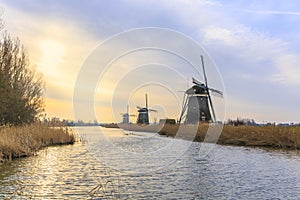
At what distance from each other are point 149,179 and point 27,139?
958 centimetres

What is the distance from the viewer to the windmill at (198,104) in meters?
41.1

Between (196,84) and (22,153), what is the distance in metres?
30.6

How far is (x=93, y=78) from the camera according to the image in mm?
15391

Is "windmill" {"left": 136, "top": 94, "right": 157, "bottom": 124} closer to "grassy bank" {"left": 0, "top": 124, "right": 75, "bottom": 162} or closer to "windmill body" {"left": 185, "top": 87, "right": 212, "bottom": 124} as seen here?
"windmill body" {"left": 185, "top": 87, "right": 212, "bottom": 124}

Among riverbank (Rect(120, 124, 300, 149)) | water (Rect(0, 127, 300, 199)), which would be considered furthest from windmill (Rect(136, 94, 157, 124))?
water (Rect(0, 127, 300, 199))

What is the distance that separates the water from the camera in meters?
8.93

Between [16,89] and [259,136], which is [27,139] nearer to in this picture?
[16,89]

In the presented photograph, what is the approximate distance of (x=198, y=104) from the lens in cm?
4194

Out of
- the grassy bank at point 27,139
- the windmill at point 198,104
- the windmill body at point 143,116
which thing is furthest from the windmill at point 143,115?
the grassy bank at point 27,139

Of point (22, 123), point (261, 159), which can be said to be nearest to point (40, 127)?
point (22, 123)

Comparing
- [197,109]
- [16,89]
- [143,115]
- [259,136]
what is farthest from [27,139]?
[143,115]

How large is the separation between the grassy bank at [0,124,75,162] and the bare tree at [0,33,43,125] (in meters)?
1.40

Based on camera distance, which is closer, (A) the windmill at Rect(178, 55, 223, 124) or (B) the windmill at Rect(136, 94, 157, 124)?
(A) the windmill at Rect(178, 55, 223, 124)

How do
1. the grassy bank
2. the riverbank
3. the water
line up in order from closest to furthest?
the water
the grassy bank
the riverbank
